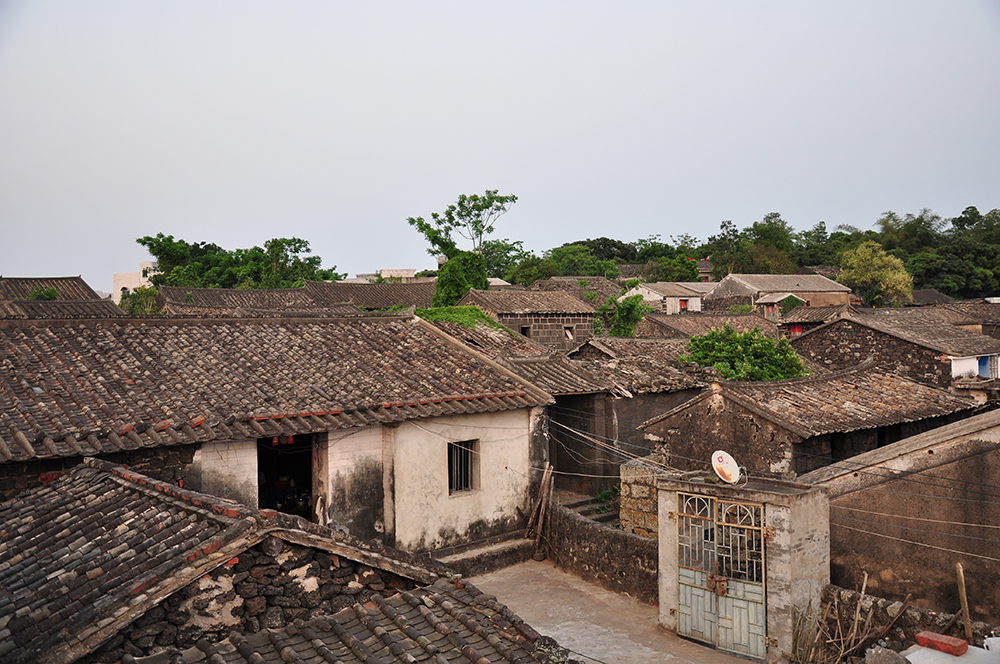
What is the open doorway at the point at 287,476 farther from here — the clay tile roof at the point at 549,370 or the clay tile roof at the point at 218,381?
the clay tile roof at the point at 549,370

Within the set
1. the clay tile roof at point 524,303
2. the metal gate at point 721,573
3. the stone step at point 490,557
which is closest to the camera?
the metal gate at point 721,573

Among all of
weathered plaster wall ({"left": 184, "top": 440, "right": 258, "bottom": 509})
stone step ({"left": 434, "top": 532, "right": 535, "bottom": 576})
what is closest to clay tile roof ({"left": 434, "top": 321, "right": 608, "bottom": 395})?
stone step ({"left": 434, "top": 532, "right": 535, "bottom": 576})

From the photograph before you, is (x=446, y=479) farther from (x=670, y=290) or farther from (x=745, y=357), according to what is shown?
(x=670, y=290)

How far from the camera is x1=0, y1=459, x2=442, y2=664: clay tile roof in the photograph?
202 inches

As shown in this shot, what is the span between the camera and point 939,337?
23.1 meters

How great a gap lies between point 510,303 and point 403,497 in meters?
17.2

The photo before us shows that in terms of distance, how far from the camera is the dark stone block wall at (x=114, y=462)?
8.98m

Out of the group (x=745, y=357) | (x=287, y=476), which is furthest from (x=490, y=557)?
(x=745, y=357)

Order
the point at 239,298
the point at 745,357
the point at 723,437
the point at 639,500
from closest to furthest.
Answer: the point at 639,500, the point at 723,437, the point at 745,357, the point at 239,298

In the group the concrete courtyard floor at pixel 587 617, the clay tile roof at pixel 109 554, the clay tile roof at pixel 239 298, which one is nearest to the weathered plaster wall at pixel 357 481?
the concrete courtyard floor at pixel 587 617

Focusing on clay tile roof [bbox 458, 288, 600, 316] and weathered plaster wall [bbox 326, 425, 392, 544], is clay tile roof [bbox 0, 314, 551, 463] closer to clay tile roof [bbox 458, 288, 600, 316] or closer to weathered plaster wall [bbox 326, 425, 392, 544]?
weathered plaster wall [bbox 326, 425, 392, 544]

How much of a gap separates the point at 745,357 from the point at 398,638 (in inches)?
716

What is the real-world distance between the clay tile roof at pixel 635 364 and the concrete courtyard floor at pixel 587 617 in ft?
20.4

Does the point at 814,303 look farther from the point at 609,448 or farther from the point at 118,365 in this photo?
the point at 118,365
